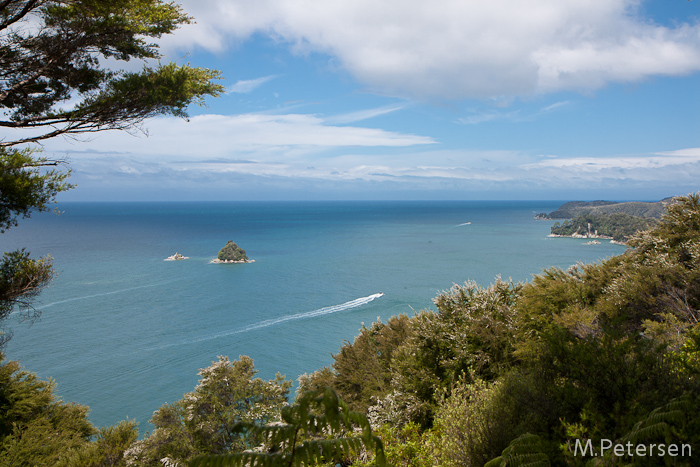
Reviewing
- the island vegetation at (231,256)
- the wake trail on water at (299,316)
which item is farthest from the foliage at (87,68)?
the island vegetation at (231,256)

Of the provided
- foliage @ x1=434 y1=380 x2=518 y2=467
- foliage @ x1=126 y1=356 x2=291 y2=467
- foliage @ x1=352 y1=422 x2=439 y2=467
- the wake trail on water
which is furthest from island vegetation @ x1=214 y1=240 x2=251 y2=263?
foliage @ x1=434 y1=380 x2=518 y2=467

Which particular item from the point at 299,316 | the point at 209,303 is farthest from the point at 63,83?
the point at 209,303

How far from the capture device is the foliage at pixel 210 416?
14.8 m

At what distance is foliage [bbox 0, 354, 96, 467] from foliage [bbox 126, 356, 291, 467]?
95.8 inches

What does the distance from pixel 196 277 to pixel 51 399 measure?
6105cm

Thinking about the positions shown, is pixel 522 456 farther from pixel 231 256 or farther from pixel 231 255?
pixel 231 255

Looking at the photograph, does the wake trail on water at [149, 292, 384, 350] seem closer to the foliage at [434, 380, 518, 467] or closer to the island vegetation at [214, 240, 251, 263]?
the island vegetation at [214, 240, 251, 263]

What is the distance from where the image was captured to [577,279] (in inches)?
627

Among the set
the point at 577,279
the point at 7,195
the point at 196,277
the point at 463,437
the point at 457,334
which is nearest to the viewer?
the point at 463,437

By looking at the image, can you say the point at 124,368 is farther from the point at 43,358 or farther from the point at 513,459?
the point at 513,459

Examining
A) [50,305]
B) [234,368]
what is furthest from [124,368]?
[234,368]

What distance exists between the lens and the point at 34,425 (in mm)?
13312

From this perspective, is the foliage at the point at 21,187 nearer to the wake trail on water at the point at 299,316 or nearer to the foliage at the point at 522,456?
the foliage at the point at 522,456

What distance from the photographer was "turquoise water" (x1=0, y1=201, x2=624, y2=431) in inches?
1528
